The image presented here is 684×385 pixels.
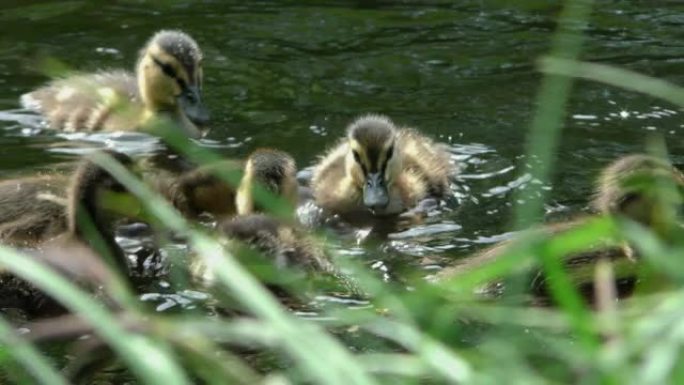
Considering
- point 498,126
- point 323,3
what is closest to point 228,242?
point 498,126

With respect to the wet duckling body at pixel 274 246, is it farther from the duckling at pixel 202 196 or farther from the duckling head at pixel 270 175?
the duckling at pixel 202 196

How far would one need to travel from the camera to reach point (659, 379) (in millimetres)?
2129

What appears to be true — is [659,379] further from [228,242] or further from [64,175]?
[64,175]

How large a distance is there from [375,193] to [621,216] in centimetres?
154

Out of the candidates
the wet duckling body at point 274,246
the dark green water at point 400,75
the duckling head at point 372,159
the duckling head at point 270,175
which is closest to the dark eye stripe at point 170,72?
the dark green water at point 400,75

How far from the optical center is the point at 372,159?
17.4 ft

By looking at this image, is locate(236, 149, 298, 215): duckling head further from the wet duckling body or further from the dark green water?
the dark green water

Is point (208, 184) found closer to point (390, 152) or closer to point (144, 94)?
point (390, 152)

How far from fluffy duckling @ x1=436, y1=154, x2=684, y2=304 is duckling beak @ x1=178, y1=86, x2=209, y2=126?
1.73 metres

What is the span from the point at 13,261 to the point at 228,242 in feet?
6.79

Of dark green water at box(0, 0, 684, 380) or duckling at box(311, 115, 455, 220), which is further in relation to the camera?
dark green water at box(0, 0, 684, 380)

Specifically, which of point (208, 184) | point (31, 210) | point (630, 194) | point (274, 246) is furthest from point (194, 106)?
point (630, 194)

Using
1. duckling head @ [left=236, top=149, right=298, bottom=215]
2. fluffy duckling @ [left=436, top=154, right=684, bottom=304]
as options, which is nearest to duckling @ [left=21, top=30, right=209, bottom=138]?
duckling head @ [left=236, top=149, right=298, bottom=215]

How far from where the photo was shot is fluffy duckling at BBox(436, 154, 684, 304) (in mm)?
4059
